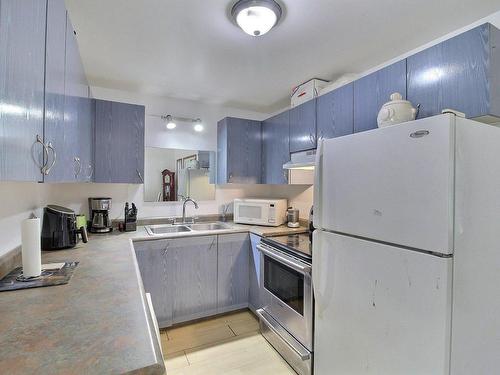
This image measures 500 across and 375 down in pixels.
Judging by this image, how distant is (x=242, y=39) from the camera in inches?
69.1

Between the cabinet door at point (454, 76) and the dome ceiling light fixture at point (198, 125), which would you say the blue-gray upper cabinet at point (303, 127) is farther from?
the dome ceiling light fixture at point (198, 125)

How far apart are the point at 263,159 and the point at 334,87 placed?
47.1 inches

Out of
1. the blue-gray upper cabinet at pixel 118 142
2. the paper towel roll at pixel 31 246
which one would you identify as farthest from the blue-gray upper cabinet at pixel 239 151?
the paper towel roll at pixel 31 246

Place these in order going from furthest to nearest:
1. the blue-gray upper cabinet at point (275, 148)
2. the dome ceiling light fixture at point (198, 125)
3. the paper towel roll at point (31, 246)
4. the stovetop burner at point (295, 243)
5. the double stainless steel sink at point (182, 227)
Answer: the dome ceiling light fixture at point (198, 125), the double stainless steel sink at point (182, 227), the blue-gray upper cabinet at point (275, 148), the stovetop burner at point (295, 243), the paper towel roll at point (31, 246)

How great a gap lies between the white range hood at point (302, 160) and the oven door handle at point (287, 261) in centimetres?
81

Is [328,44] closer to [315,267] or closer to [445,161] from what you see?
[445,161]

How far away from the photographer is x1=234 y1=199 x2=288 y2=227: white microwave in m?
2.79

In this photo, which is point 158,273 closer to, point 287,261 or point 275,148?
point 287,261

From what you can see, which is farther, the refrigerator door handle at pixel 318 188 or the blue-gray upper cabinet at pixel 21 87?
the refrigerator door handle at pixel 318 188

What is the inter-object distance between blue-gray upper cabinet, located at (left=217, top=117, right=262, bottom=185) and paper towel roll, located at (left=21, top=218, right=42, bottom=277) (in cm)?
195

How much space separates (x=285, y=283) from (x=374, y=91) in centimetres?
154

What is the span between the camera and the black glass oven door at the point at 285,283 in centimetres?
183

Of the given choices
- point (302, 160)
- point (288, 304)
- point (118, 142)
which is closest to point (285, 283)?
point (288, 304)

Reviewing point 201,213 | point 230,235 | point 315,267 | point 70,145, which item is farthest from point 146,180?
point 315,267
